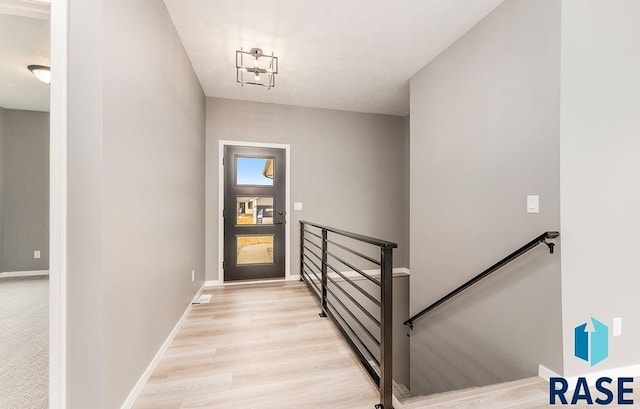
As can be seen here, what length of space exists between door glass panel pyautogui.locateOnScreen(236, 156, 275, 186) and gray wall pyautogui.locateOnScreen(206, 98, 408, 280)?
1.03 ft

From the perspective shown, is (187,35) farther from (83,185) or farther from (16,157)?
(16,157)

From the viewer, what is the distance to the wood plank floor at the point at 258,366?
1525 millimetres

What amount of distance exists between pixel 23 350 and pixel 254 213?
257 centimetres

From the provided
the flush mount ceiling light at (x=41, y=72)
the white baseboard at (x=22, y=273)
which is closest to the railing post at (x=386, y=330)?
the flush mount ceiling light at (x=41, y=72)

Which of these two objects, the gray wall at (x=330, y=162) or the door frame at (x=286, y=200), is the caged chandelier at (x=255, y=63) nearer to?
the gray wall at (x=330, y=162)

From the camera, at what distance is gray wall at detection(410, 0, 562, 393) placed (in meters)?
1.74

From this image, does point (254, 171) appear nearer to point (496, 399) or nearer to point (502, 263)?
point (502, 263)

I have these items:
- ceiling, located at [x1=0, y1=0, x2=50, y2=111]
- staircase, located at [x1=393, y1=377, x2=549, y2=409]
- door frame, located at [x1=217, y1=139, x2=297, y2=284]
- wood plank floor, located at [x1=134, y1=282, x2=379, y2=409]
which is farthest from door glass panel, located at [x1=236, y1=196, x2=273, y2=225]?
staircase, located at [x1=393, y1=377, x2=549, y2=409]

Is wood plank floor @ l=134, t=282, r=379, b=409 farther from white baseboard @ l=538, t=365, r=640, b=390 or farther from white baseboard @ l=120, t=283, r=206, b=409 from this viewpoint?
white baseboard @ l=538, t=365, r=640, b=390

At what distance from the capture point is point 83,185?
1174 millimetres

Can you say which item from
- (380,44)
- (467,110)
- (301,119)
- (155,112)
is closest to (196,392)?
(155,112)

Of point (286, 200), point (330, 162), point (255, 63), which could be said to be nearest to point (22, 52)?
point (255, 63)

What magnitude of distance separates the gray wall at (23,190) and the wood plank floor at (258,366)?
11.2 feet

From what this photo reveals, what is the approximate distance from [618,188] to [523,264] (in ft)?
2.82
